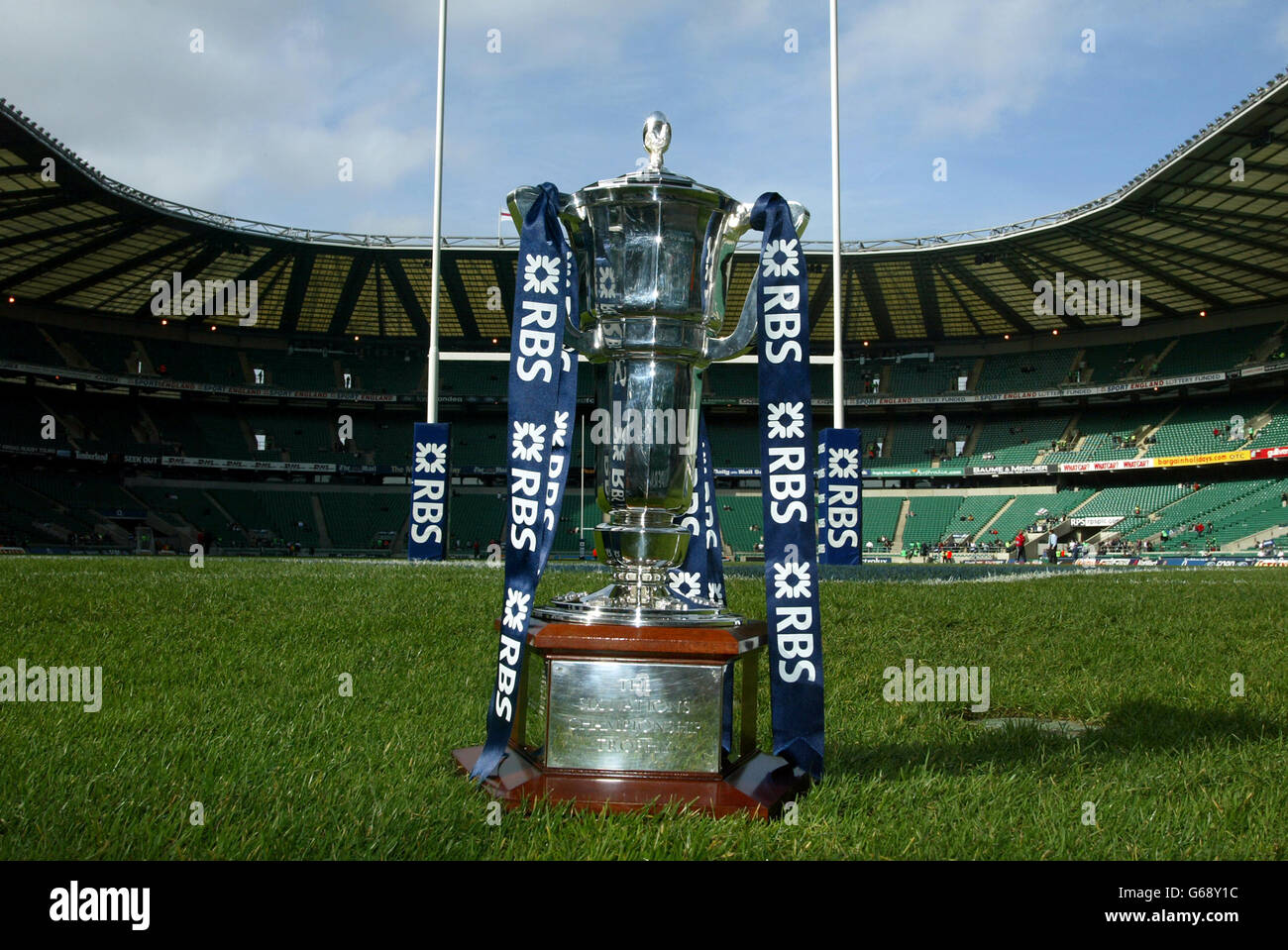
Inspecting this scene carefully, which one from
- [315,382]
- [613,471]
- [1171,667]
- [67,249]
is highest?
[67,249]

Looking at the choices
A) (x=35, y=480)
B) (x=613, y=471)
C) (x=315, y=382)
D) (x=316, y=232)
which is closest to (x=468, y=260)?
(x=316, y=232)

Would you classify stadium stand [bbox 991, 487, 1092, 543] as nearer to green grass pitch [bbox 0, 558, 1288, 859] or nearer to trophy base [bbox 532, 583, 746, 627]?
green grass pitch [bbox 0, 558, 1288, 859]

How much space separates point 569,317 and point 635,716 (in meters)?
1.36

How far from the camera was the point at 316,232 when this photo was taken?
38312 millimetres

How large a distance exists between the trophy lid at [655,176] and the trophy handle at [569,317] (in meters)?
0.08

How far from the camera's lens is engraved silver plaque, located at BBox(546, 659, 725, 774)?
9.22 ft

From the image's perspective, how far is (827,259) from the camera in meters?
40.0

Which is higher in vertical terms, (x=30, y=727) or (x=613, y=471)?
(x=613, y=471)

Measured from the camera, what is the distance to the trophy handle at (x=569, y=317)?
127 inches

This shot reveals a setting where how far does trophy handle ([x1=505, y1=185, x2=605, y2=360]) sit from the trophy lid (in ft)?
0.25

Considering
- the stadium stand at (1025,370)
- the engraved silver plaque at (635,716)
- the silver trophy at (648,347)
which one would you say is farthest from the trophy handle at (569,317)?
the stadium stand at (1025,370)
